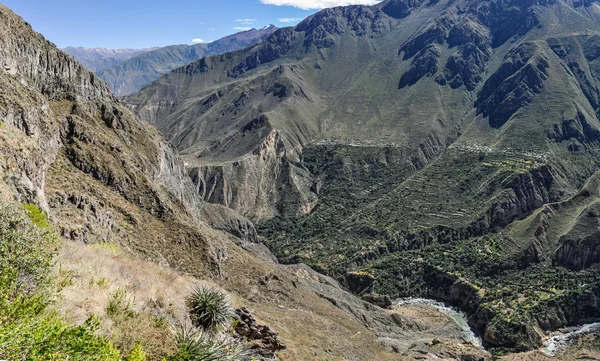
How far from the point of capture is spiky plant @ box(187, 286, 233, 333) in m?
17.7

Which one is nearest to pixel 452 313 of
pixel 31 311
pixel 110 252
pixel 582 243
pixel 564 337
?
pixel 564 337

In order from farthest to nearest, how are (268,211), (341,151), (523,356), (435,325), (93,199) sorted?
(341,151), (268,211), (435,325), (523,356), (93,199)

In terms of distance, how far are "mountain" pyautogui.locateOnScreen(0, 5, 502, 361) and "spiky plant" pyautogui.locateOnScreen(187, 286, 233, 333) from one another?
45cm

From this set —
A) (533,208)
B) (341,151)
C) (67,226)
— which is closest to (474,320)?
(533,208)

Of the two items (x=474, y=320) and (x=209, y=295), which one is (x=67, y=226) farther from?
(x=474, y=320)

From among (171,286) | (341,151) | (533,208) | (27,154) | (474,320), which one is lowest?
(474,320)

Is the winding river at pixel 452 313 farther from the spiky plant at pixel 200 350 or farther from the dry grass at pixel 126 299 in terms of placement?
the spiky plant at pixel 200 350

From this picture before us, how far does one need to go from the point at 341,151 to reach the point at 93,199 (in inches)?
6060

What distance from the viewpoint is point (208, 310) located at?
58.6ft

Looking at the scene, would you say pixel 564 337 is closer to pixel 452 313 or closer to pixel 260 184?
pixel 452 313

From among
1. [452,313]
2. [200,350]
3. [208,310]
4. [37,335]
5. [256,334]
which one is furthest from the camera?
[452,313]

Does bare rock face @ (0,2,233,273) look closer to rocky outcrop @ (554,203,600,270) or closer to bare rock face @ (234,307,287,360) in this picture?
bare rock face @ (234,307,287,360)

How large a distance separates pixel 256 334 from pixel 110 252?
31.7 ft

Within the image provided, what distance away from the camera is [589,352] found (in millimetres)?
77938
